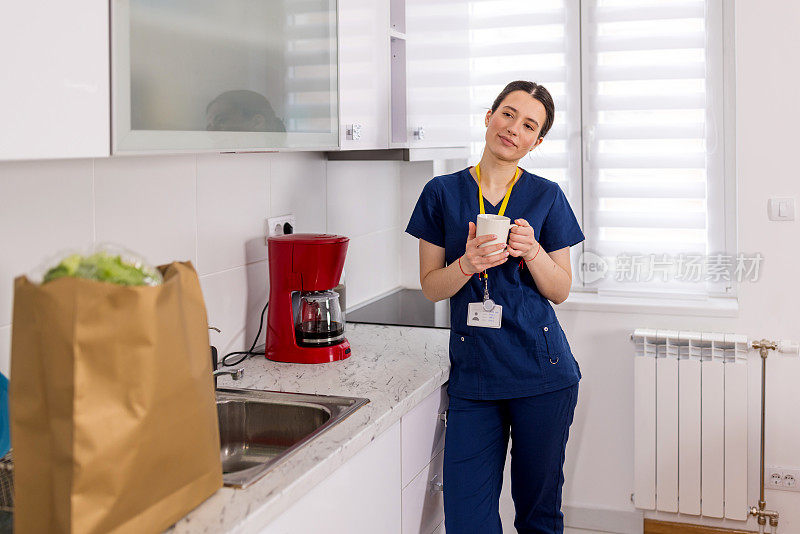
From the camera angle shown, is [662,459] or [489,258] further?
[662,459]

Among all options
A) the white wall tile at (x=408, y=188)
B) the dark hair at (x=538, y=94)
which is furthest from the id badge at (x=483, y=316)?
the white wall tile at (x=408, y=188)

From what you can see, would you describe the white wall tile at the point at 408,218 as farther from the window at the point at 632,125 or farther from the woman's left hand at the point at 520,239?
the woman's left hand at the point at 520,239

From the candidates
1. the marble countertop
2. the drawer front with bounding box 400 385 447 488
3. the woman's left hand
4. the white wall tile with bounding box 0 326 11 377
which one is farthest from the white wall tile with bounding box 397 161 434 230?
the white wall tile with bounding box 0 326 11 377

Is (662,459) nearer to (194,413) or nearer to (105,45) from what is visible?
(194,413)

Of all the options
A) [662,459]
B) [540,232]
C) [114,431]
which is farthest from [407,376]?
[662,459]

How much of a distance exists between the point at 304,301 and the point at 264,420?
0.42 m

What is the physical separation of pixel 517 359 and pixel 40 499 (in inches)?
48.0

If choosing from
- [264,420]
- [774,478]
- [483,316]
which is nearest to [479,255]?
[483,316]

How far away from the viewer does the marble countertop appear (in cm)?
Answer: 120

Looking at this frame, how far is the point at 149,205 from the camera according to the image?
179 cm

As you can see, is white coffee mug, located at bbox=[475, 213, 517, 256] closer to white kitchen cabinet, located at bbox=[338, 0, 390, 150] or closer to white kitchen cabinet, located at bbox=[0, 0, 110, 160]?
white kitchen cabinet, located at bbox=[338, 0, 390, 150]

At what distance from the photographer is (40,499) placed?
1.01 m

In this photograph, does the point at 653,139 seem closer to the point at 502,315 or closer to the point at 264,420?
the point at 502,315

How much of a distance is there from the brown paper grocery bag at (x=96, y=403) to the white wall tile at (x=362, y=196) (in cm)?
164
